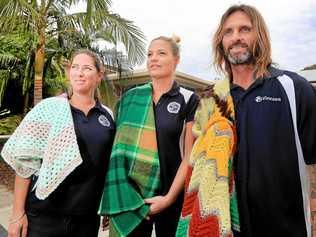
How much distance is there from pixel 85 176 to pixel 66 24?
7.52 m

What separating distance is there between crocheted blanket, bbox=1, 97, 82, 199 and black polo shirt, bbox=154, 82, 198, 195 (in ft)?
1.91

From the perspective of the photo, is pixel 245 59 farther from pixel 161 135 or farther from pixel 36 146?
pixel 36 146

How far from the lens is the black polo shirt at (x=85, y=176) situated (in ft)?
9.33

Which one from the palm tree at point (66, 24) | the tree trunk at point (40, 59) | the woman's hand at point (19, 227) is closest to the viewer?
the woman's hand at point (19, 227)

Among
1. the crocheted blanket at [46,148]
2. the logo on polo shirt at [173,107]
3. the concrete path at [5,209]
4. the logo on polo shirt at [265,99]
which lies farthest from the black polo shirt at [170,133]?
the concrete path at [5,209]

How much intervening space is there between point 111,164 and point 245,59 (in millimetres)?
1197

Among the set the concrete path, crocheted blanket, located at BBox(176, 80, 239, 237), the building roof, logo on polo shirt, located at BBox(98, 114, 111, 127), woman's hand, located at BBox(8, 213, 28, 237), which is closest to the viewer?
crocheted blanket, located at BBox(176, 80, 239, 237)

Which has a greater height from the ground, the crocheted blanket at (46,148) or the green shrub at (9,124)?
the green shrub at (9,124)

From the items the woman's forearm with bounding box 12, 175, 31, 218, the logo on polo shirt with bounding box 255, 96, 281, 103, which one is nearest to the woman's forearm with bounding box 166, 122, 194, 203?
the logo on polo shirt with bounding box 255, 96, 281, 103

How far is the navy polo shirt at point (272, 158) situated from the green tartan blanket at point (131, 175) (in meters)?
0.81

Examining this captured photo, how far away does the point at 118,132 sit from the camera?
3018 millimetres

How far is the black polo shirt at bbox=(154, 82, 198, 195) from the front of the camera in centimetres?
294

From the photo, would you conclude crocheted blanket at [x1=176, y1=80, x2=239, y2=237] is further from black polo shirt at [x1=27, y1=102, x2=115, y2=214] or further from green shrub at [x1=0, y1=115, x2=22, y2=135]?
green shrub at [x1=0, y1=115, x2=22, y2=135]

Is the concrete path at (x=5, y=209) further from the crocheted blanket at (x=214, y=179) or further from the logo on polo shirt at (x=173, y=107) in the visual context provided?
the crocheted blanket at (x=214, y=179)
